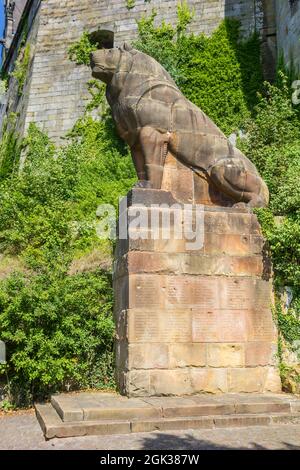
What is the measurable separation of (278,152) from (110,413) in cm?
823

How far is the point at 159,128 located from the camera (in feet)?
24.0

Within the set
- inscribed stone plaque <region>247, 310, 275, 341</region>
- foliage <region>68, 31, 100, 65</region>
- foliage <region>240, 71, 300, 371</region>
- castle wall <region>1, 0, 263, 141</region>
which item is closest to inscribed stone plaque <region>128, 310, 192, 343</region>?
inscribed stone plaque <region>247, 310, 275, 341</region>

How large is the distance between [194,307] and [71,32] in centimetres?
1892

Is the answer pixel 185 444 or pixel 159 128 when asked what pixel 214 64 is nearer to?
pixel 159 128

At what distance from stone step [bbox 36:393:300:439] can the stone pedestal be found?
44 centimetres

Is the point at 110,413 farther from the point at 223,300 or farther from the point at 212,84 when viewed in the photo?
the point at 212,84

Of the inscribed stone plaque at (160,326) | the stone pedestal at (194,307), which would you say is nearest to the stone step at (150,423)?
the stone pedestal at (194,307)

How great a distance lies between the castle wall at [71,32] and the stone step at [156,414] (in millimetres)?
16693

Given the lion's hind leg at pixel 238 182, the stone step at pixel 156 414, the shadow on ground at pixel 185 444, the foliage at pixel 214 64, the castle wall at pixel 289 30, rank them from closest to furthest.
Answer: the shadow on ground at pixel 185 444, the stone step at pixel 156 414, the lion's hind leg at pixel 238 182, the castle wall at pixel 289 30, the foliage at pixel 214 64

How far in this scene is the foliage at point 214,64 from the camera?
18844mm

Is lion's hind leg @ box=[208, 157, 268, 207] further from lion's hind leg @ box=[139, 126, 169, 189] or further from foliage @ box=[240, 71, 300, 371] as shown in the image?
lion's hind leg @ box=[139, 126, 169, 189]

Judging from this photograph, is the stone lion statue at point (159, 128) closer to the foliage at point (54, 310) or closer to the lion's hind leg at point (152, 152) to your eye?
the lion's hind leg at point (152, 152)

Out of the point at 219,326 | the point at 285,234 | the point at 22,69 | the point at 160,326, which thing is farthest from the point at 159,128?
the point at 22,69

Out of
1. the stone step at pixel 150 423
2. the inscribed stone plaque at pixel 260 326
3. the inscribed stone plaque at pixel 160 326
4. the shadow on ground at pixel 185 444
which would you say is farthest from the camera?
the inscribed stone plaque at pixel 260 326
